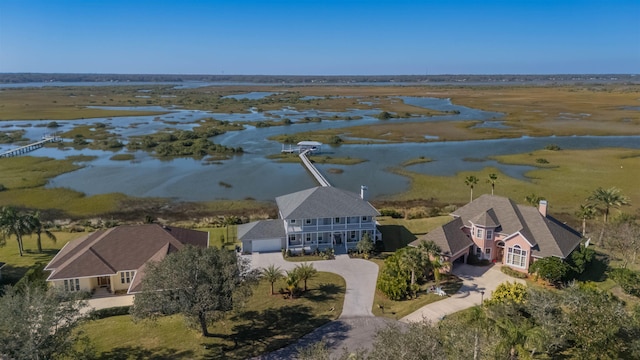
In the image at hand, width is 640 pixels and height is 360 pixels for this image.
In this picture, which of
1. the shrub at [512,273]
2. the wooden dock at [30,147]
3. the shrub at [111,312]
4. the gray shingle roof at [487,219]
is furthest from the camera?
the wooden dock at [30,147]

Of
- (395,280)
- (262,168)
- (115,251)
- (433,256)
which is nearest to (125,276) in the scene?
(115,251)

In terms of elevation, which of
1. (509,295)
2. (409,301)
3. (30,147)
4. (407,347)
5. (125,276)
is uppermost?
(407,347)

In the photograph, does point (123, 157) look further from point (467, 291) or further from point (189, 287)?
point (467, 291)

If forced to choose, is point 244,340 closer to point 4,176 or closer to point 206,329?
point 206,329

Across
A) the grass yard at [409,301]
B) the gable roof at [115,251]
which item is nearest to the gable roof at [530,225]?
the grass yard at [409,301]

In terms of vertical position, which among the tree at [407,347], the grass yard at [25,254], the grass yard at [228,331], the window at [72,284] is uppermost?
the tree at [407,347]

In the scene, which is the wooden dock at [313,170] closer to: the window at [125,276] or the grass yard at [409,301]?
the grass yard at [409,301]

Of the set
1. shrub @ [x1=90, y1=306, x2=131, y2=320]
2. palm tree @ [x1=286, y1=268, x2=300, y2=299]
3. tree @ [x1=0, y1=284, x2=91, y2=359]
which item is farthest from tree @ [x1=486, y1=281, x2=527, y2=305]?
shrub @ [x1=90, y1=306, x2=131, y2=320]
